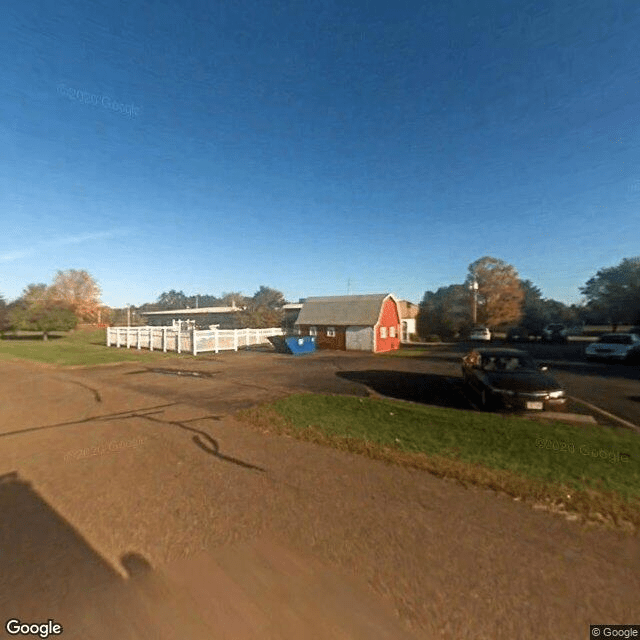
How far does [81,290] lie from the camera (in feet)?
185

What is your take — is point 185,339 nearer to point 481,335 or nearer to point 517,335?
point 481,335

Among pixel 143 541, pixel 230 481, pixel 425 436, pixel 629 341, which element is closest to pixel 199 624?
pixel 143 541

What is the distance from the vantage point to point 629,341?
728 inches

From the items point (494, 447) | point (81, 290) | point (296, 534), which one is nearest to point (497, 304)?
point (494, 447)

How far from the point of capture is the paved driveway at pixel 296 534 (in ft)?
7.58

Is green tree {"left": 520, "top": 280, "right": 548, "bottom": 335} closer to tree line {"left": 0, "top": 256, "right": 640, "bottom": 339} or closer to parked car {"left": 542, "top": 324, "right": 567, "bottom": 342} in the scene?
tree line {"left": 0, "top": 256, "right": 640, "bottom": 339}

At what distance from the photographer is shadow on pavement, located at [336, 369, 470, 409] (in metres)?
9.17

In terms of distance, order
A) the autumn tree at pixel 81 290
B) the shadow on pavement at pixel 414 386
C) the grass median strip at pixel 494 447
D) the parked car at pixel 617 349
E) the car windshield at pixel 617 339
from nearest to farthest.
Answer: the grass median strip at pixel 494 447 < the shadow on pavement at pixel 414 386 < the parked car at pixel 617 349 < the car windshield at pixel 617 339 < the autumn tree at pixel 81 290

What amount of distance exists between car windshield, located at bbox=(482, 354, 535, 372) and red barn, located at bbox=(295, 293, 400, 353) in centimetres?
1563

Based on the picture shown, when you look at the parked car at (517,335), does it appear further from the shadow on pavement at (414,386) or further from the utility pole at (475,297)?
the shadow on pavement at (414,386)

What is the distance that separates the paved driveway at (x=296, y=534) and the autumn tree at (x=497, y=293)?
154 feet

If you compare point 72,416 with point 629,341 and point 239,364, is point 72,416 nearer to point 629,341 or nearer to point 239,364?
point 239,364

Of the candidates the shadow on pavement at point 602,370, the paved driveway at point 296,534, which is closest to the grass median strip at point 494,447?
the paved driveway at point 296,534

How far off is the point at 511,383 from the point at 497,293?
43517mm
